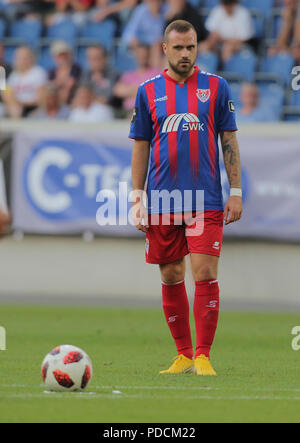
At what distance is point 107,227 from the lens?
15.3 meters

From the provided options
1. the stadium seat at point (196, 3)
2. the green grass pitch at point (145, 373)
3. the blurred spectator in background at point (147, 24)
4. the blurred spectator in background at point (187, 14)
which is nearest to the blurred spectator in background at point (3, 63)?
the blurred spectator in background at point (147, 24)

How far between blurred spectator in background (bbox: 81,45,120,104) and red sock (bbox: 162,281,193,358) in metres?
9.04

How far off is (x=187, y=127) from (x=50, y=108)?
9221 millimetres

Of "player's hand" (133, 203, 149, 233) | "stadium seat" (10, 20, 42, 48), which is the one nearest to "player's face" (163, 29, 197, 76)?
"player's hand" (133, 203, 149, 233)

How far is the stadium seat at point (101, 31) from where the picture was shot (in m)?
18.1

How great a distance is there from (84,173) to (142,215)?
7.78 metres

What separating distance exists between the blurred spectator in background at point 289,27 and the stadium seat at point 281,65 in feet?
0.34

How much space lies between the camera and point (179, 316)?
25.2 ft

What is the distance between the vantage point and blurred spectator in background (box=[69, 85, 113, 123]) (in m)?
16.2

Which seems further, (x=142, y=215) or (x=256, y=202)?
(x=256, y=202)

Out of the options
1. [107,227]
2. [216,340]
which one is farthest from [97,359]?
[107,227]

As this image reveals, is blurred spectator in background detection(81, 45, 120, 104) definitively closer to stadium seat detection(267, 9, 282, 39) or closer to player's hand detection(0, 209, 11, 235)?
stadium seat detection(267, 9, 282, 39)
